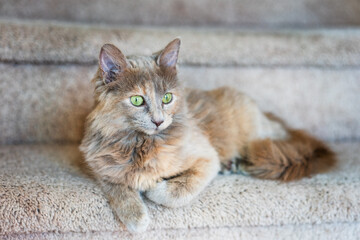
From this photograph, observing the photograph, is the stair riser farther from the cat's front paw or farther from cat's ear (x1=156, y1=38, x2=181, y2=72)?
the cat's front paw

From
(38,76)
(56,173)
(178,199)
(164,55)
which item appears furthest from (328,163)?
(38,76)

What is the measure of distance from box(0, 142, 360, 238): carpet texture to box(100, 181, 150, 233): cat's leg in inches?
1.3

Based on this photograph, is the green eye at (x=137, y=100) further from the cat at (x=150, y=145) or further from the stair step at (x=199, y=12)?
the stair step at (x=199, y=12)

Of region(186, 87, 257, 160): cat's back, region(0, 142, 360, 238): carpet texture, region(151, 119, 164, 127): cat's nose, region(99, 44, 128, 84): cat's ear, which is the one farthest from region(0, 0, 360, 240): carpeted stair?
region(99, 44, 128, 84): cat's ear

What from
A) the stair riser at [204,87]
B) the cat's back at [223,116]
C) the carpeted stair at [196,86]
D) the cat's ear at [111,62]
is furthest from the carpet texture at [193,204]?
the cat's ear at [111,62]

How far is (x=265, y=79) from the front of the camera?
168 centimetres

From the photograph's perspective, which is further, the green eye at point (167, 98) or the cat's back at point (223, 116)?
the cat's back at point (223, 116)

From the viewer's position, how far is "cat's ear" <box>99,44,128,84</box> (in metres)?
1.02

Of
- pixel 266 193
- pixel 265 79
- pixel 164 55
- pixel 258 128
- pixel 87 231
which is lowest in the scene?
pixel 87 231

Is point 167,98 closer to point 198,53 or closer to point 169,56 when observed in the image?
point 169,56

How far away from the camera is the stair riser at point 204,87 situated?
1.52 meters

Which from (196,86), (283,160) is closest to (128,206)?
(283,160)

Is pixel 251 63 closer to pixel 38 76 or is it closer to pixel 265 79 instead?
pixel 265 79

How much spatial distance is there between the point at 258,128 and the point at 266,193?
35 cm
